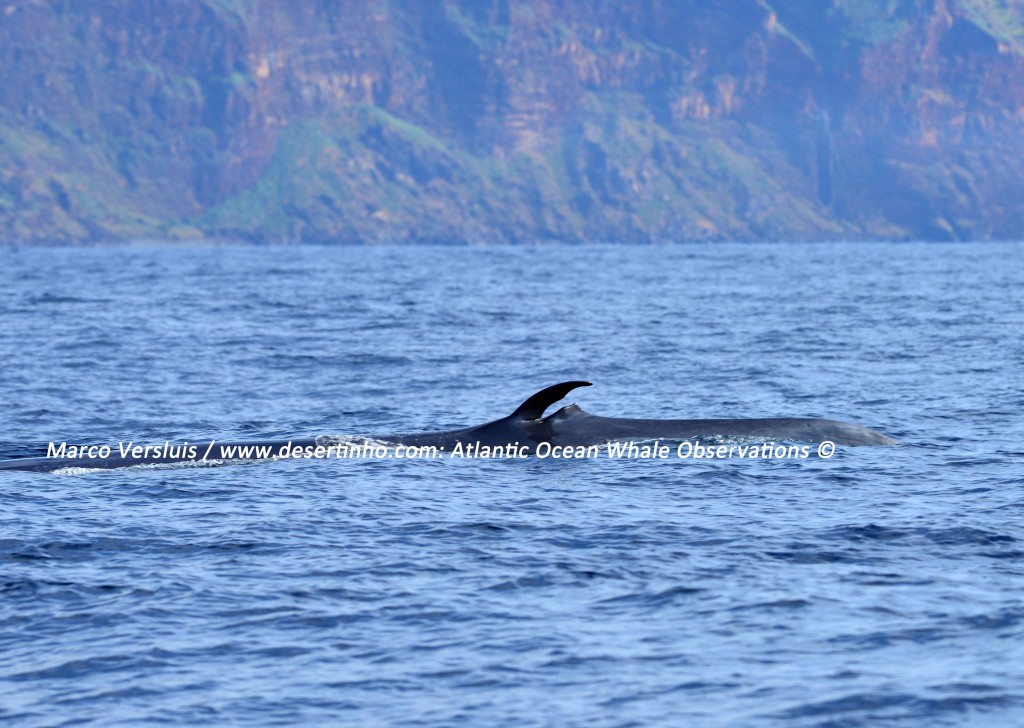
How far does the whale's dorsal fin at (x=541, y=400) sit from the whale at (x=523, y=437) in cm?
2

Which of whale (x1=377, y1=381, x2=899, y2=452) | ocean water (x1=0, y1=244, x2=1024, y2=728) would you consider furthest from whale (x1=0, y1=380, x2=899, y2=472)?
ocean water (x1=0, y1=244, x2=1024, y2=728)

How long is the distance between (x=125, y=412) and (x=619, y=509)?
12561 millimetres

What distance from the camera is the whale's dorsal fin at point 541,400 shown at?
718 inches

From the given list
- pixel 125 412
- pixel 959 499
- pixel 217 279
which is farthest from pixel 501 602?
pixel 217 279

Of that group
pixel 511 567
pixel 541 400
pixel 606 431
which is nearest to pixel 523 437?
pixel 541 400

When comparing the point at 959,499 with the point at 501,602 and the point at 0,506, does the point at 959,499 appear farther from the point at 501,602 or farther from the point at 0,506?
the point at 0,506

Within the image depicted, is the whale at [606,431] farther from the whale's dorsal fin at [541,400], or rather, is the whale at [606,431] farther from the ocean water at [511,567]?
the ocean water at [511,567]

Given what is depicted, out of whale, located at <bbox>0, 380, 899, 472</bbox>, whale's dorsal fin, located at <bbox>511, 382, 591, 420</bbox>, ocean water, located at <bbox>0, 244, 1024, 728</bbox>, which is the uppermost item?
whale's dorsal fin, located at <bbox>511, 382, 591, 420</bbox>

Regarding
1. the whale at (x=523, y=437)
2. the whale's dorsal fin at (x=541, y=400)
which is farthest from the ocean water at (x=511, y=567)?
the whale's dorsal fin at (x=541, y=400)

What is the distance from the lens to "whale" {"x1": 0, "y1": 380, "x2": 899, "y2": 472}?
1978 centimetres

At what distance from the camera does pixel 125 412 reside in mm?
26484

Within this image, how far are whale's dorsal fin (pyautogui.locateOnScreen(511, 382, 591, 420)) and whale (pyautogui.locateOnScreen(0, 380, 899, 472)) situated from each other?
18mm

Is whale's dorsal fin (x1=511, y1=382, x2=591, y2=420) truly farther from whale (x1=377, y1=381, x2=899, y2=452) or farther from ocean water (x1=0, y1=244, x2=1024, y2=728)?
ocean water (x1=0, y1=244, x2=1024, y2=728)

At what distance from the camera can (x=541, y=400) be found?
A: 1911cm
